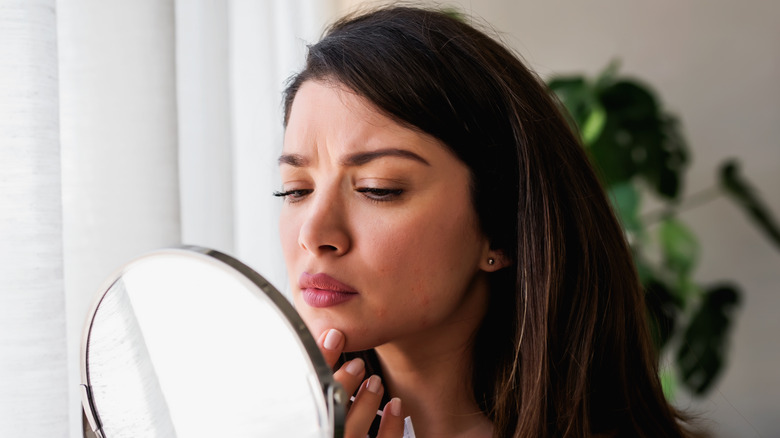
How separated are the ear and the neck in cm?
5

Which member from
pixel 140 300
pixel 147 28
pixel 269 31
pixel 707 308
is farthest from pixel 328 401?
pixel 707 308

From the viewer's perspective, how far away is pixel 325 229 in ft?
2.14

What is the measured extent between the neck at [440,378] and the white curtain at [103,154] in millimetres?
325

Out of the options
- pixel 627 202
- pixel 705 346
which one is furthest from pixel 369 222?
pixel 705 346

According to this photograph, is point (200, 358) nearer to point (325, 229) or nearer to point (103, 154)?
point (325, 229)

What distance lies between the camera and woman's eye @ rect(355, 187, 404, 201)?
0.68 metres

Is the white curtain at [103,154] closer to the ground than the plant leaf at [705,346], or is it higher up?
higher up

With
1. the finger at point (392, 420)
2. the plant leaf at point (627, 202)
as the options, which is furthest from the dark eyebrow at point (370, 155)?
the plant leaf at point (627, 202)

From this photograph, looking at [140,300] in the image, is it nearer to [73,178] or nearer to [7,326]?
[7,326]

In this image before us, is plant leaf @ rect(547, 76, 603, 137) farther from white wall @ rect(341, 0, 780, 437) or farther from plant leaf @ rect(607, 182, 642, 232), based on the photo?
white wall @ rect(341, 0, 780, 437)

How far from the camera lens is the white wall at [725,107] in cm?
200

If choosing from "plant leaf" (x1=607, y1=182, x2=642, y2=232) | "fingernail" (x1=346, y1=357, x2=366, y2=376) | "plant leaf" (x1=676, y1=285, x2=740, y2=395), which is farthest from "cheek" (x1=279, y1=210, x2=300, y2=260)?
"plant leaf" (x1=676, y1=285, x2=740, y2=395)

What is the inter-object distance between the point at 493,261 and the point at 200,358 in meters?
0.36

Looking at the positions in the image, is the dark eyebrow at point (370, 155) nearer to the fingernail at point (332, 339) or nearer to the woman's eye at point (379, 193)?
the woman's eye at point (379, 193)
